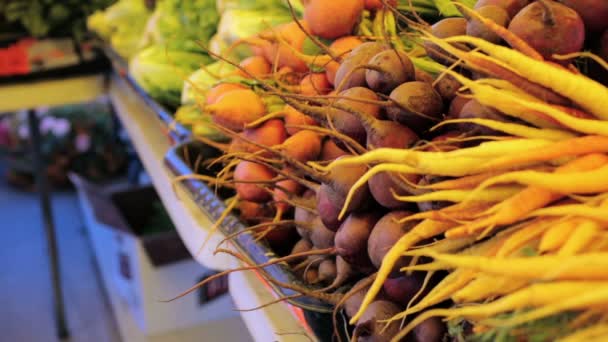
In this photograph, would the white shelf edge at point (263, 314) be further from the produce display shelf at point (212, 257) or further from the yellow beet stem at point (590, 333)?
the yellow beet stem at point (590, 333)

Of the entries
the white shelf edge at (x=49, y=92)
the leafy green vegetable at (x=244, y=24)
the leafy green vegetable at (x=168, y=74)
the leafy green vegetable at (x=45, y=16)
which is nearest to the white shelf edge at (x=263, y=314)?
the leafy green vegetable at (x=244, y=24)

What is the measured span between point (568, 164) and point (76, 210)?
9.94ft

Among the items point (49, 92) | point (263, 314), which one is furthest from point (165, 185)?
point (49, 92)

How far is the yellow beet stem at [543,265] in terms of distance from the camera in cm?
42

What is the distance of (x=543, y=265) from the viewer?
44 centimetres

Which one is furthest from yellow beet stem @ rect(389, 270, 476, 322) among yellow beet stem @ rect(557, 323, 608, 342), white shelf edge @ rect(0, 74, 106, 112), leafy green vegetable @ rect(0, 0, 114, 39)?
leafy green vegetable @ rect(0, 0, 114, 39)

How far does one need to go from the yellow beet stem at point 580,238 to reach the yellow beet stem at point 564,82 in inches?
4.8

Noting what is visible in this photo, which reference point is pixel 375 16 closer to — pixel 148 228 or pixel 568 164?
pixel 568 164

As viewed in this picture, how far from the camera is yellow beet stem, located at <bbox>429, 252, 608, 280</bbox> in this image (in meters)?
0.42

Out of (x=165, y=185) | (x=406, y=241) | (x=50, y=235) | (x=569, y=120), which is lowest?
(x=50, y=235)

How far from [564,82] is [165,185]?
0.83 meters

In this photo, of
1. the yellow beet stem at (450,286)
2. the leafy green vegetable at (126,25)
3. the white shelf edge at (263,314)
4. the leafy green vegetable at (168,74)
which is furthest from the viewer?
the leafy green vegetable at (126,25)

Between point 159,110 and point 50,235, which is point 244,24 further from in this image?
point 50,235

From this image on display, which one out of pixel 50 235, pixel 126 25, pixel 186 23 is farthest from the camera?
pixel 50 235
